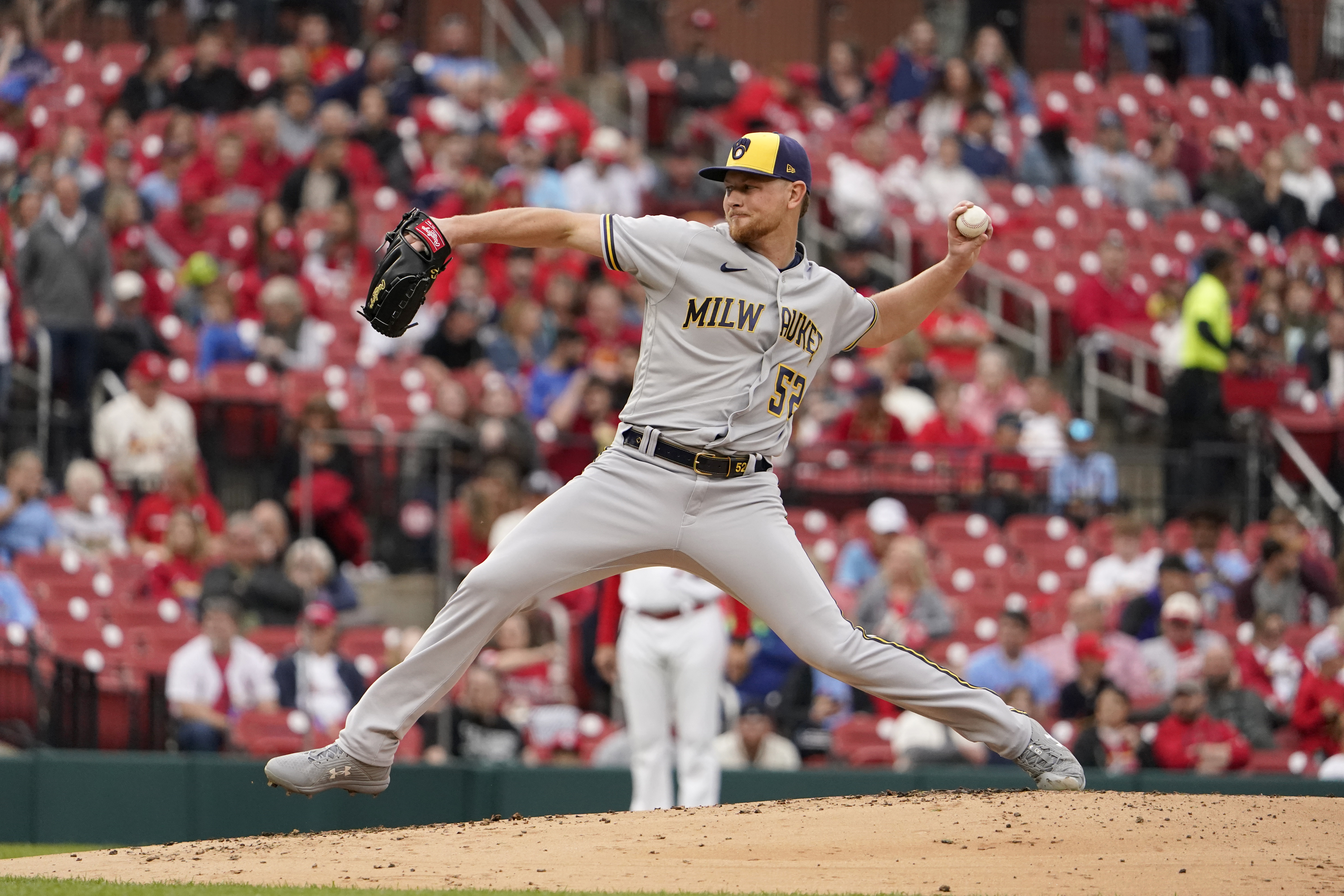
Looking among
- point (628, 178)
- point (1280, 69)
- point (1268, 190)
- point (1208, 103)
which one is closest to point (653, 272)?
point (628, 178)

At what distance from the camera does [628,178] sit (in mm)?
14750

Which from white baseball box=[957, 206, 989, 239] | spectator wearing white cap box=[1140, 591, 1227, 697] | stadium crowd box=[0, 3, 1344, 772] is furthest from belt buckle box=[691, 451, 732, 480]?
spectator wearing white cap box=[1140, 591, 1227, 697]

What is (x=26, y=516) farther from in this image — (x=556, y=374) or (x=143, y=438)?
(x=556, y=374)

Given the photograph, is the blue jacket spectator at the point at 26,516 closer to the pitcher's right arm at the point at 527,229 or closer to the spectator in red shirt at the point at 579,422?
the spectator in red shirt at the point at 579,422

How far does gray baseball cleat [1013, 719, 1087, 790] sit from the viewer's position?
19.2 ft

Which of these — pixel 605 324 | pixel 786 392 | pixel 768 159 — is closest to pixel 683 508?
pixel 786 392

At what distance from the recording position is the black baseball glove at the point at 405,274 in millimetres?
5066

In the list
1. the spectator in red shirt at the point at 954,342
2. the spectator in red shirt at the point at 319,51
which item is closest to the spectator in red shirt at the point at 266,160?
the spectator in red shirt at the point at 319,51

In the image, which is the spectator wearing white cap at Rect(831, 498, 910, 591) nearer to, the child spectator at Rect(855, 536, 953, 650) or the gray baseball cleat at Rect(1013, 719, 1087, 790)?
the child spectator at Rect(855, 536, 953, 650)

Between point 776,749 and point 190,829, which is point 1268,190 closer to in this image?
point 776,749

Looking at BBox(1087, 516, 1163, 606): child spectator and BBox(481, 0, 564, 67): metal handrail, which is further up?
BBox(481, 0, 564, 67): metal handrail

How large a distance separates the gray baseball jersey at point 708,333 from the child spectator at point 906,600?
5.14 m

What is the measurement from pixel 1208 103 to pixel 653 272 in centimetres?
1459

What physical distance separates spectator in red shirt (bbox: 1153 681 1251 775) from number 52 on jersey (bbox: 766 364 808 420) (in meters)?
4.69
